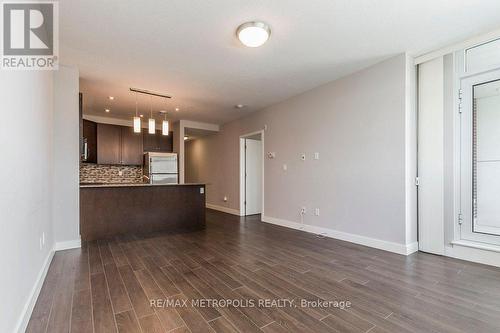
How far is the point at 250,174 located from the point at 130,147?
11.2ft

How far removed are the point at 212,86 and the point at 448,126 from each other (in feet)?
11.8

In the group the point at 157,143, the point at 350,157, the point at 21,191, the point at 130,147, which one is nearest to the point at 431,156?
the point at 350,157

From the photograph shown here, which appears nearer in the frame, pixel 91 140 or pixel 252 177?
pixel 91 140

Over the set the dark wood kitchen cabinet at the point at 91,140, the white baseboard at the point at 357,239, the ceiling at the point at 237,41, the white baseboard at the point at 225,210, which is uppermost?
the ceiling at the point at 237,41

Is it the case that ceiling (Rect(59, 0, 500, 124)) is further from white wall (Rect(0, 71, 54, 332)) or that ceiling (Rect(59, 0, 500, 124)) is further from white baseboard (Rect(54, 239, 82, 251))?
white baseboard (Rect(54, 239, 82, 251))

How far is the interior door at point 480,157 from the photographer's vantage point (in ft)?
9.27

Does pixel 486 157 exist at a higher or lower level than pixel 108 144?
lower

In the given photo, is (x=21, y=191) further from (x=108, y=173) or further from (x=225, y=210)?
(x=225, y=210)

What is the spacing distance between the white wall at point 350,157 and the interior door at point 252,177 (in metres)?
0.99

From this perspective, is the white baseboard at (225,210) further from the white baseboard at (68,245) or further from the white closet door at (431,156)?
the white closet door at (431,156)

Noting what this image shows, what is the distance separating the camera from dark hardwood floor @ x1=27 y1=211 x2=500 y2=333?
5.55 feet

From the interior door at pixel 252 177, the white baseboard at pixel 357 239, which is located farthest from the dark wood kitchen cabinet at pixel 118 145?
the white baseboard at pixel 357 239

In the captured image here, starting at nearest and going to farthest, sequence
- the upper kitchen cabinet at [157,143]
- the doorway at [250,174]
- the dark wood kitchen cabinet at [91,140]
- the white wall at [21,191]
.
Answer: the white wall at [21,191], the dark wood kitchen cabinet at [91,140], the doorway at [250,174], the upper kitchen cabinet at [157,143]

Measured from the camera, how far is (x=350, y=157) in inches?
149
